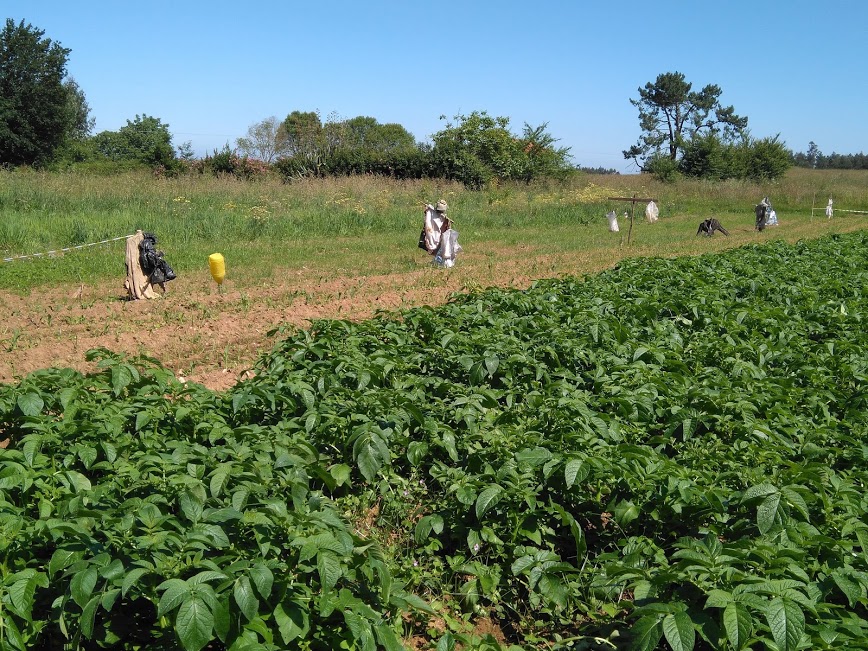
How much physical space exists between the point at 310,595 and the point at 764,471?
2.58m

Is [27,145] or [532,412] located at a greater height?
[27,145]

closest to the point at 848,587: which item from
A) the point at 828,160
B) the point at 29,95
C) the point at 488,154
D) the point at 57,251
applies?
the point at 57,251

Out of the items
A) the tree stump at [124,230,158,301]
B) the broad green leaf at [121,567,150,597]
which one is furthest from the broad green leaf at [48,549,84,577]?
the tree stump at [124,230,158,301]

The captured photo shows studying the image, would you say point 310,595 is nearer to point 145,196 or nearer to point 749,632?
point 749,632

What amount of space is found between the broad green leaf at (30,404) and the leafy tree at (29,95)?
3337 centimetres

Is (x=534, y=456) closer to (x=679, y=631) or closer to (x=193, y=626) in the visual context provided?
(x=679, y=631)

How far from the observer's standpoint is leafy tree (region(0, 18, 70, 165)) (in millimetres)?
33750

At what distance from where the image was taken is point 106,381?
5059 millimetres

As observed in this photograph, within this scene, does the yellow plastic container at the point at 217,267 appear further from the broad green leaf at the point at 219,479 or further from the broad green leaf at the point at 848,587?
the broad green leaf at the point at 848,587

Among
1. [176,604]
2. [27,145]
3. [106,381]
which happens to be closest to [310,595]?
[176,604]

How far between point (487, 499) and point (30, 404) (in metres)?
2.59

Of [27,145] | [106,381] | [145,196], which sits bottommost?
[106,381]

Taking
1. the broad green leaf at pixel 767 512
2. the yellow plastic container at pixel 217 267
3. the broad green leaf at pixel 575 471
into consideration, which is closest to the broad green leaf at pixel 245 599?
the broad green leaf at pixel 575 471

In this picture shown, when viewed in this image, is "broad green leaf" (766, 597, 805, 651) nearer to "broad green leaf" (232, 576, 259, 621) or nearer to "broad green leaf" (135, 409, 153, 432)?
"broad green leaf" (232, 576, 259, 621)
